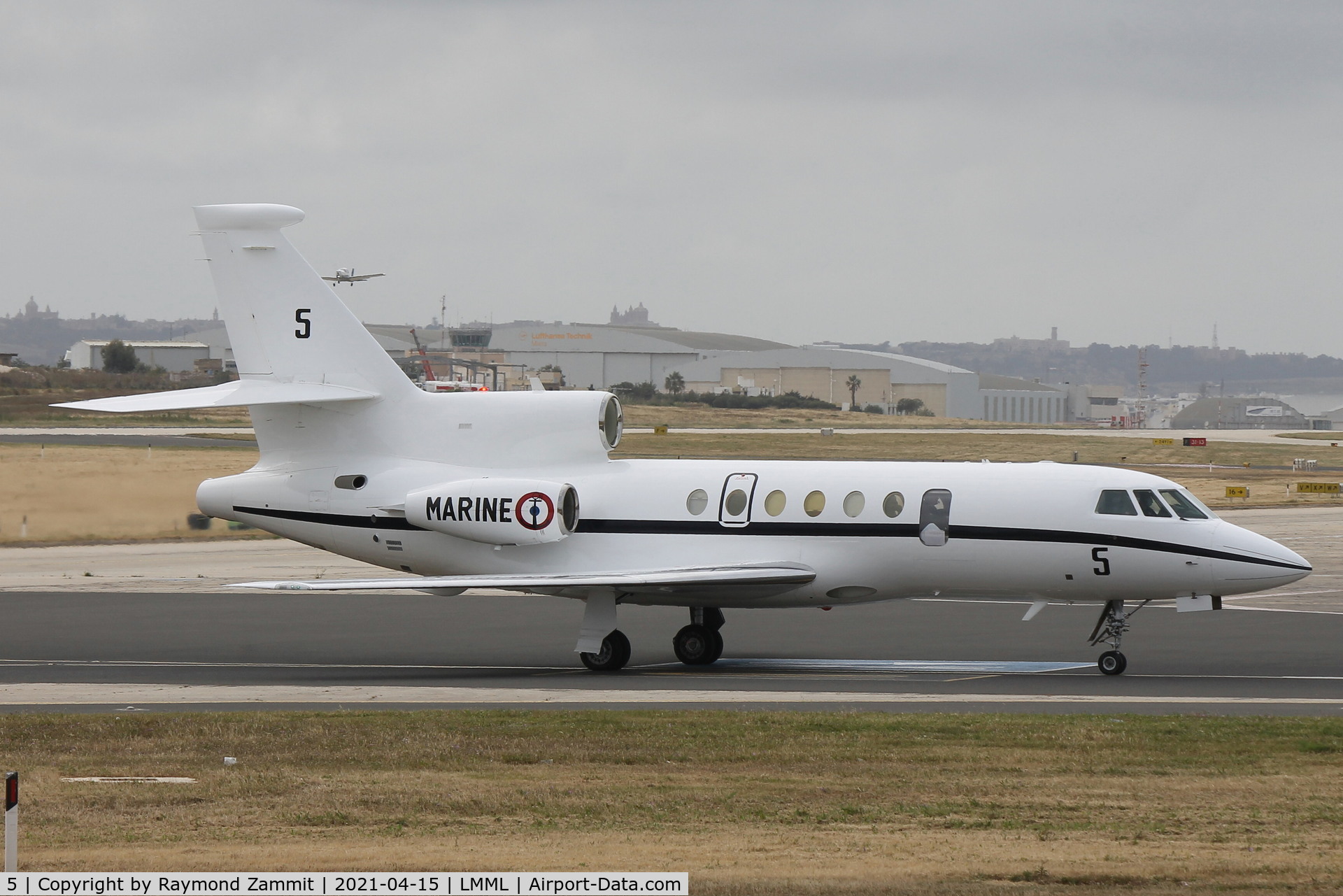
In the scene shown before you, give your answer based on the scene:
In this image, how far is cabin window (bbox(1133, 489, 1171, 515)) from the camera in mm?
21672

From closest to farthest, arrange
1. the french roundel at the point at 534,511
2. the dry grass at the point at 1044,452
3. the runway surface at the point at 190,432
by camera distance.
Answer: the french roundel at the point at 534,511 → the dry grass at the point at 1044,452 → the runway surface at the point at 190,432

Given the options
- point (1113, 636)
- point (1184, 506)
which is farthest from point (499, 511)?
point (1184, 506)

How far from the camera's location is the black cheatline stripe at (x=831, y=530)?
2139 centimetres

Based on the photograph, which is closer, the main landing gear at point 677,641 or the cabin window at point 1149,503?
the cabin window at point 1149,503

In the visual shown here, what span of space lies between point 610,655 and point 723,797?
10.0 m

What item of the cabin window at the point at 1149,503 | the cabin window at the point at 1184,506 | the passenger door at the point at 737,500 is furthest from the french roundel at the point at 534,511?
the cabin window at the point at 1184,506

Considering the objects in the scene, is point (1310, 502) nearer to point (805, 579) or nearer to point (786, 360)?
point (805, 579)

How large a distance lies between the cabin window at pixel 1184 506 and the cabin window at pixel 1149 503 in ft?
0.40

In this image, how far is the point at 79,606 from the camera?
99.3 feet

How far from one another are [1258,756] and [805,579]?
27.7 ft

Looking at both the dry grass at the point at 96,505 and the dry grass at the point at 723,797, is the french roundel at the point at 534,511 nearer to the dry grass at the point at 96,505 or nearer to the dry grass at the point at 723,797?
the dry grass at the point at 723,797

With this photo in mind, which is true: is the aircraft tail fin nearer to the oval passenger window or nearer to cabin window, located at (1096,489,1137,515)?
the oval passenger window

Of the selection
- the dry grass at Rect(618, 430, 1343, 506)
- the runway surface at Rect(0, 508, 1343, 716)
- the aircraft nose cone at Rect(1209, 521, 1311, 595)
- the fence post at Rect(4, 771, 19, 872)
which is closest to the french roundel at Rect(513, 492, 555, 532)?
the runway surface at Rect(0, 508, 1343, 716)

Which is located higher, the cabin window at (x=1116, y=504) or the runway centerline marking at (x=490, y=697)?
the cabin window at (x=1116, y=504)
